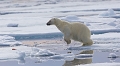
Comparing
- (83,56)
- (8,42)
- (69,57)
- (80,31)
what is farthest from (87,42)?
(8,42)

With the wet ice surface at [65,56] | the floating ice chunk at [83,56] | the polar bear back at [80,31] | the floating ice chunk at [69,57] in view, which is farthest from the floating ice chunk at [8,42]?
the floating ice chunk at [83,56]

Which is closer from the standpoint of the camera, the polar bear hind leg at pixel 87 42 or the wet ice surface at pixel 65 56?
the wet ice surface at pixel 65 56

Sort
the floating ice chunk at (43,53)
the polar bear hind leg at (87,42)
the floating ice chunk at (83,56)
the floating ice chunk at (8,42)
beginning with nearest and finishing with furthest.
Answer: the floating ice chunk at (83,56)
the floating ice chunk at (43,53)
the polar bear hind leg at (87,42)
the floating ice chunk at (8,42)

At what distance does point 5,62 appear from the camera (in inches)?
241

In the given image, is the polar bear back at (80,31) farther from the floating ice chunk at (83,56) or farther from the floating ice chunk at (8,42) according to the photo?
the floating ice chunk at (8,42)

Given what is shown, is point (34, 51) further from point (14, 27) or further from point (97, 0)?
point (97, 0)

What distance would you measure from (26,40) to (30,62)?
2.97 metres

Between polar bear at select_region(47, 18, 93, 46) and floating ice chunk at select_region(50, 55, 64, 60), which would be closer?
floating ice chunk at select_region(50, 55, 64, 60)

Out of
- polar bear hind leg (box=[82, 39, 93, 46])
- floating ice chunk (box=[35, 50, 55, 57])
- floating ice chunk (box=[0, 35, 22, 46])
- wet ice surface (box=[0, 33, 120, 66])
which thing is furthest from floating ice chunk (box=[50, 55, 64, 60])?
floating ice chunk (box=[0, 35, 22, 46])

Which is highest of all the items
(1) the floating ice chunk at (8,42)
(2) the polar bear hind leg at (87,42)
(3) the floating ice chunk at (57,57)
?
(3) the floating ice chunk at (57,57)

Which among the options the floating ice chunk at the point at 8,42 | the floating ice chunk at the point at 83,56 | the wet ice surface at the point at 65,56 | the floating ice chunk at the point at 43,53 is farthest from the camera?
the floating ice chunk at the point at 8,42

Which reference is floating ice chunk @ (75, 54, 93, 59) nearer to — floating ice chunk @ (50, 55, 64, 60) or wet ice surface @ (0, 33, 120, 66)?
wet ice surface @ (0, 33, 120, 66)

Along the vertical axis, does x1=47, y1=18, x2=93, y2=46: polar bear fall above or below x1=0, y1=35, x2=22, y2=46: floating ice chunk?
above

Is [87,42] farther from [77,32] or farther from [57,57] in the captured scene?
[57,57]
